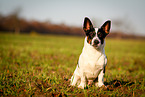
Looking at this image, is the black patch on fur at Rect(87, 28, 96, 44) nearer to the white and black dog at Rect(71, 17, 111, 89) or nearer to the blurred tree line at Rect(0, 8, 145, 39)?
the white and black dog at Rect(71, 17, 111, 89)

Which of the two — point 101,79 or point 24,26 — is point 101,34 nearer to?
point 101,79

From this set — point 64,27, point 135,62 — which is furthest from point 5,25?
point 135,62

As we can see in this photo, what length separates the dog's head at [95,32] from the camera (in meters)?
3.10

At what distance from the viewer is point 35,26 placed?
3009 inches

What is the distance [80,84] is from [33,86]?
1212 millimetres

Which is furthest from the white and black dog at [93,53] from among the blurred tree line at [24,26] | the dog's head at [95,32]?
the blurred tree line at [24,26]

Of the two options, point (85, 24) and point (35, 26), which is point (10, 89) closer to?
point (85, 24)

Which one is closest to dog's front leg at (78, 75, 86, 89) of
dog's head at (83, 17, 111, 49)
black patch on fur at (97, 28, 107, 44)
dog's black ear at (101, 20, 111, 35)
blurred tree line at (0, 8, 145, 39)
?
dog's head at (83, 17, 111, 49)

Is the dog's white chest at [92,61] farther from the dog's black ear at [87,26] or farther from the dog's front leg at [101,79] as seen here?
the dog's black ear at [87,26]

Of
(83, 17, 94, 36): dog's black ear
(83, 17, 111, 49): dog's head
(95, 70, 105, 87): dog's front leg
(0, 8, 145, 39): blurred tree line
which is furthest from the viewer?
(0, 8, 145, 39): blurred tree line

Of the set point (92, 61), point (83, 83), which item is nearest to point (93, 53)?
point (92, 61)

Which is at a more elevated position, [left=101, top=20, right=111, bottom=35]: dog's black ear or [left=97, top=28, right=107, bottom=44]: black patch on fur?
[left=101, top=20, right=111, bottom=35]: dog's black ear

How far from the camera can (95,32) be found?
10.5 feet

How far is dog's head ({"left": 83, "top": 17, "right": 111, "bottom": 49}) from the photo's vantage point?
10.2 ft
